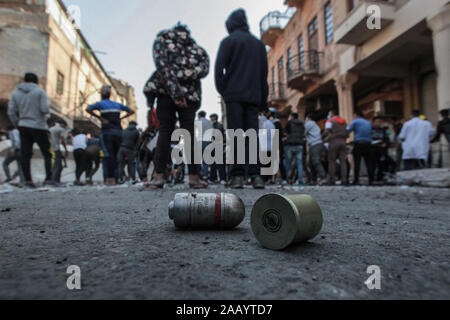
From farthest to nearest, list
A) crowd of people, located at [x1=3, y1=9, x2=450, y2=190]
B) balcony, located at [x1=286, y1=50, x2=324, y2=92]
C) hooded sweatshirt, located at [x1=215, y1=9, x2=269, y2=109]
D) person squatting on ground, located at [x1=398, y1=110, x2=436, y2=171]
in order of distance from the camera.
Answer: balcony, located at [x1=286, y1=50, x2=324, y2=92]
person squatting on ground, located at [x1=398, y1=110, x2=436, y2=171]
hooded sweatshirt, located at [x1=215, y1=9, x2=269, y2=109]
crowd of people, located at [x1=3, y1=9, x2=450, y2=190]

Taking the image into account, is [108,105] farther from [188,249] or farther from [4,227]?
[188,249]

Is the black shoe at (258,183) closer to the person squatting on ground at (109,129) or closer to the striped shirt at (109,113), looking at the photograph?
the person squatting on ground at (109,129)

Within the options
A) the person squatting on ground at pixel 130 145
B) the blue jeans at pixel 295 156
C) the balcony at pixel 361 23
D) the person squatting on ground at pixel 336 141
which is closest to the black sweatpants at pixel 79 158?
the person squatting on ground at pixel 130 145

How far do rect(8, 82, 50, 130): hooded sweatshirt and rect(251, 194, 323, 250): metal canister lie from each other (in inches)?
200

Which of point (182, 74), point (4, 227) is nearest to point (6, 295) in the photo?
point (4, 227)

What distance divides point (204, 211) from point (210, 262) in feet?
1.53

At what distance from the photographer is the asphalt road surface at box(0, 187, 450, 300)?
→ 0.67 metres

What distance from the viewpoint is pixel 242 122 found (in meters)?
3.83

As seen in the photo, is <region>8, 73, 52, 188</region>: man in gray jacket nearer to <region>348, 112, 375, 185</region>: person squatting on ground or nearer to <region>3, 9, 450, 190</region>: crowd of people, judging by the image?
<region>3, 9, 450, 190</region>: crowd of people

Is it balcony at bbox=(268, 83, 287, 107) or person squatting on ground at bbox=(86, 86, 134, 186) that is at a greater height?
balcony at bbox=(268, 83, 287, 107)

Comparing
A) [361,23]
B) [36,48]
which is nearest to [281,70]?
[361,23]

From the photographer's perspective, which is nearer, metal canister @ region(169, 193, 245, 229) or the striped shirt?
metal canister @ region(169, 193, 245, 229)

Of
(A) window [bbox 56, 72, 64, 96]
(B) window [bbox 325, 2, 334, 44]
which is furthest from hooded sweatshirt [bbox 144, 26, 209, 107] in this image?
(A) window [bbox 56, 72, 64, 96]

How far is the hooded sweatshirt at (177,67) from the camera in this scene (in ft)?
11.2
